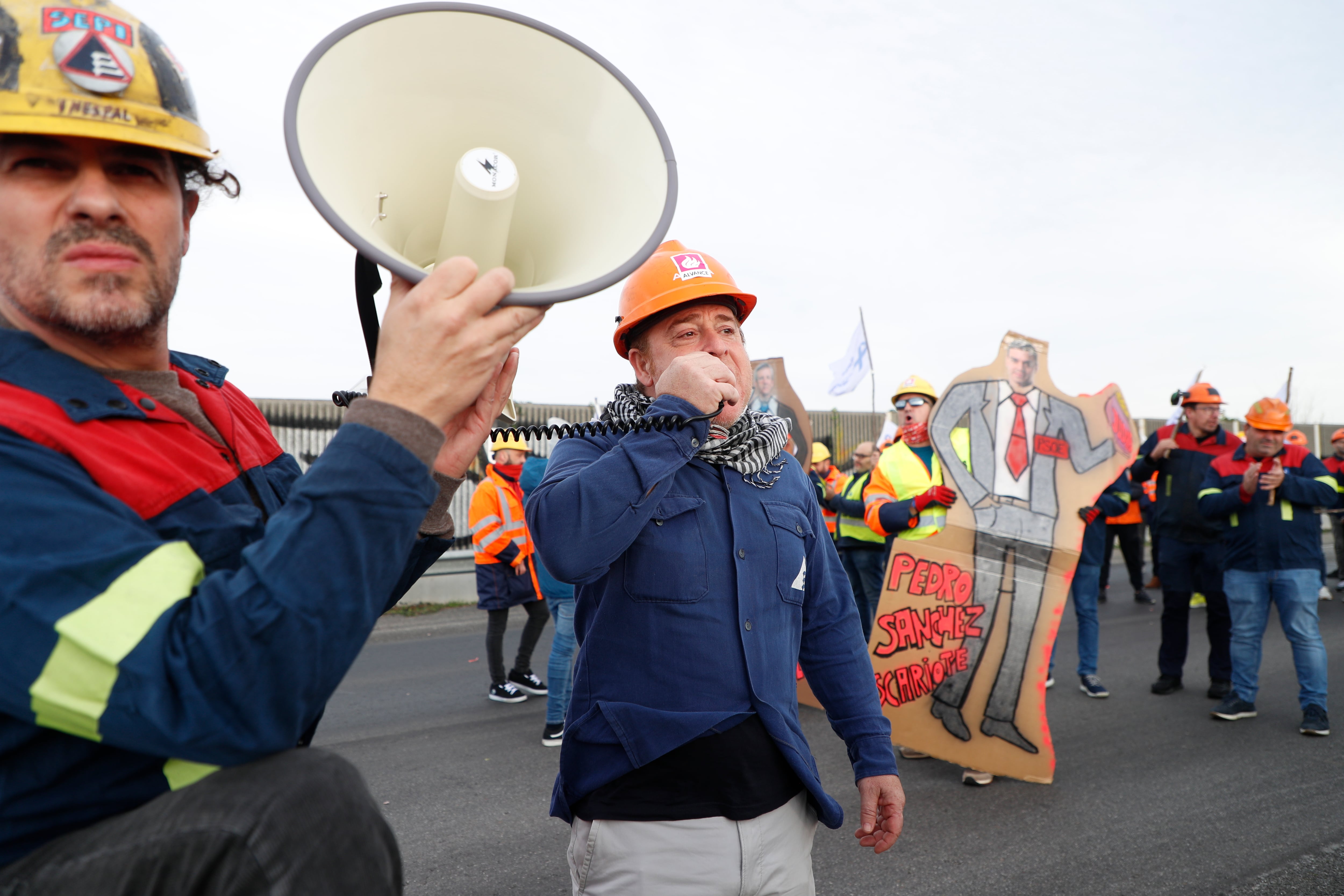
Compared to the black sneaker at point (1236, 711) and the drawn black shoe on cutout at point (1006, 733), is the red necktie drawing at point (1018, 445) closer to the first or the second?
the drawn black shoe on cutout at point (1006, 733)

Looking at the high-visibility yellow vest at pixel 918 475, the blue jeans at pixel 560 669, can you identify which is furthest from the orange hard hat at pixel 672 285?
the blue jeans at pixel 560 669

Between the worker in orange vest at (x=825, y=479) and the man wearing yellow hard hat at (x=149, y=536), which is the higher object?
the man wearing yellow hard hat at (x=149, y=536)

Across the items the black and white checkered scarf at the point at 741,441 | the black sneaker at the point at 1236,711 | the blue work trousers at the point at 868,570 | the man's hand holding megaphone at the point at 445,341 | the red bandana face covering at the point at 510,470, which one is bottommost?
the black sneaker at the point at 1236,711

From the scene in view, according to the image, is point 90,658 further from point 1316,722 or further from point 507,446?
point 1316,722

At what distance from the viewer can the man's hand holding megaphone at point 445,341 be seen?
886 mm

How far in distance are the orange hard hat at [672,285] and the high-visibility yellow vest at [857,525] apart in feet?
15.0

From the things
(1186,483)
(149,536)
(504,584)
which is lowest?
(504,584)

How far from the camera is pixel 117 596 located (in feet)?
2.45

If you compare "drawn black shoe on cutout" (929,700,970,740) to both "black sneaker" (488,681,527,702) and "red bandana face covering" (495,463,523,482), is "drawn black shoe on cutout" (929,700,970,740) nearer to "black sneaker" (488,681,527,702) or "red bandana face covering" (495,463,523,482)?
"black sneaker" (488,681,527,702)

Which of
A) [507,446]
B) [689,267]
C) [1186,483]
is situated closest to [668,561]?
[689,267]

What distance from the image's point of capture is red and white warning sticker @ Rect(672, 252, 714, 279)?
2041 mm

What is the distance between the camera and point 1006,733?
4410mm

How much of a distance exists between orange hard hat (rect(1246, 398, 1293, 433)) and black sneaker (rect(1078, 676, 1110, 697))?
215 cm

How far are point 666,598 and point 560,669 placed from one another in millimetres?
3926
